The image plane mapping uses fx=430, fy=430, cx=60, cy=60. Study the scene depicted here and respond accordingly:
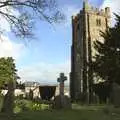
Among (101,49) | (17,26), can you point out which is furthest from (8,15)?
(101,49)

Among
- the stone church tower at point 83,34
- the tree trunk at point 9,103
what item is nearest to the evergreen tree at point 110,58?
the tree trunk at point 9,103

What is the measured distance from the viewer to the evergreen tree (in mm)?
57375

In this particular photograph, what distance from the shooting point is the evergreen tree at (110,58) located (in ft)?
188

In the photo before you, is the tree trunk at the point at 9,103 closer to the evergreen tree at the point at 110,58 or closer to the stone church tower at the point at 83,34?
the evergreen tree at the point at 110,58

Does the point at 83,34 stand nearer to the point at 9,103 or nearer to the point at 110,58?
the point at 110,58

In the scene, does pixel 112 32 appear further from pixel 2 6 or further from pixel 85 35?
pixel 85 35

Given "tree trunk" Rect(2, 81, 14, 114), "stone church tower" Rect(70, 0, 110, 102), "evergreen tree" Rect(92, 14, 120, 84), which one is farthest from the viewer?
"stone church tower" Rect(70, 0, 110, 102)

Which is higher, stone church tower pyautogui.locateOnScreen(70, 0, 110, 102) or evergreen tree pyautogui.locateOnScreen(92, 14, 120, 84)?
stone church tower pyautogui.locateOnScreen(70, 0, 110, 102)

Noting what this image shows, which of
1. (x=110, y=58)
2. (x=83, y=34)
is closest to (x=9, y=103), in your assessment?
(x=110, y=58)

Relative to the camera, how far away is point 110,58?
60.2m

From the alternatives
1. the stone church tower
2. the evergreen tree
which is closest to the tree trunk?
the evergreen tree

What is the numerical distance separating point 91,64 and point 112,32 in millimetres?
8679

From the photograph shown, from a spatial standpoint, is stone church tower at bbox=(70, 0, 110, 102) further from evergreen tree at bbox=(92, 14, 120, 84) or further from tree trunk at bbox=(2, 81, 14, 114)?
tree trunk at bbox=(2, 81, 14, 114)

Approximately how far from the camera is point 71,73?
126 meters
